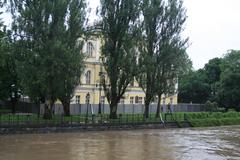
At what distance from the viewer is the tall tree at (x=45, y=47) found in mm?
39719

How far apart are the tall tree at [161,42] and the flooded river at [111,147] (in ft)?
38.2

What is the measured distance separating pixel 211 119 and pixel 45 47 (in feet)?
80.3

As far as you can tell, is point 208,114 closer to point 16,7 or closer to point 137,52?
point 137,52

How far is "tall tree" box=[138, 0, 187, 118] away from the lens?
1941 inches

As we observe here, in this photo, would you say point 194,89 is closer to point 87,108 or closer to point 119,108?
point 119,108

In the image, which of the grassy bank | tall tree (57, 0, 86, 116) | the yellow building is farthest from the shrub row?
tall tree (57, 0, 86, 116)

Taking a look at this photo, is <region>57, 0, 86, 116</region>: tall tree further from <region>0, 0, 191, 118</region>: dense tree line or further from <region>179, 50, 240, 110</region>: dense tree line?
<region>179, 50, 240, 110</region>: dense tree line

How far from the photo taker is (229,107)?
79.9m

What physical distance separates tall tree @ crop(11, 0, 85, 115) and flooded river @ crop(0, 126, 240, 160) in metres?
5.30

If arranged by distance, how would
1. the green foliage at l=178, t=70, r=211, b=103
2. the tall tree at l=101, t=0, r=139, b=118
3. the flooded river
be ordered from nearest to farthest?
the flooded river
the tall tree at l=101, t=0, r=139, b=118
the green foliage at l=178, t=70, r=211, b=103

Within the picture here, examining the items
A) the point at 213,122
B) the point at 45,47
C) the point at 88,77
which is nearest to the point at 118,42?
the point at 45,47

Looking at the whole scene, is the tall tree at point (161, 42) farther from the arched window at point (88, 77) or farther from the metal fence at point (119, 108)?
the arched window at point (88, 77)

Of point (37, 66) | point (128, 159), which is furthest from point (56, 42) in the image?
point (128, 159)

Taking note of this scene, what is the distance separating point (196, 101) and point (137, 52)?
51789 mm
